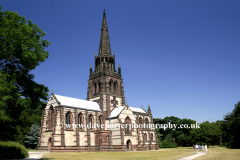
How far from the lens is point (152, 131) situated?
59.4m

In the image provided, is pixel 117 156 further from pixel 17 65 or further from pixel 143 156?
pixel 17 65

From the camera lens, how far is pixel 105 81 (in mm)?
55094

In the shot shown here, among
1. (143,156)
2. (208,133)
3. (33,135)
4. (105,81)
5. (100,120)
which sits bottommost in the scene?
(208,133)

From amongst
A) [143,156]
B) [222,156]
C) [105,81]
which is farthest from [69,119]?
[222,156]

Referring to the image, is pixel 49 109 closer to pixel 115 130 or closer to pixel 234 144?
pixel 115 130

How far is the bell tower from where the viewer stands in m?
54.0

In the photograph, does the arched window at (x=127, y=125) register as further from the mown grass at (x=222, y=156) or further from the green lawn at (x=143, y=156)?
the mown grass at (x=222, y=156)

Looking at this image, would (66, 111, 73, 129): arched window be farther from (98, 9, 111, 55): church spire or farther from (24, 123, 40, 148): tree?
(98, 9, 111, 55): church spire

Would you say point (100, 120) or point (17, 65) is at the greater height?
point (17, 65)

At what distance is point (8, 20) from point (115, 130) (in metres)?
34.7

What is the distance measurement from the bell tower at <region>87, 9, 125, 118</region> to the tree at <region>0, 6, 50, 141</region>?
31.5m

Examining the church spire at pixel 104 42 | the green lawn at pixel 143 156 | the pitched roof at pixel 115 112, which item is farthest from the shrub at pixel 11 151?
the church spire at pixel 104 42

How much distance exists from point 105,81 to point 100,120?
10.8 metres

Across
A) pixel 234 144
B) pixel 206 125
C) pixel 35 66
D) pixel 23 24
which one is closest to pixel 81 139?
pixel 35 66
